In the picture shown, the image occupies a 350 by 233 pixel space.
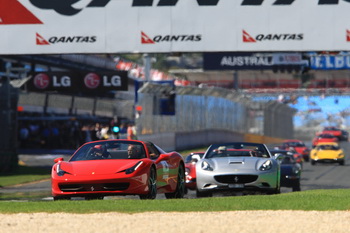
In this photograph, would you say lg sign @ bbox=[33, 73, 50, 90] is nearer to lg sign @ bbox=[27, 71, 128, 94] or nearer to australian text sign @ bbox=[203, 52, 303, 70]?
lg sign @ bbox=[27, 71, 128, 94]

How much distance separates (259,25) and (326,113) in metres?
66.9

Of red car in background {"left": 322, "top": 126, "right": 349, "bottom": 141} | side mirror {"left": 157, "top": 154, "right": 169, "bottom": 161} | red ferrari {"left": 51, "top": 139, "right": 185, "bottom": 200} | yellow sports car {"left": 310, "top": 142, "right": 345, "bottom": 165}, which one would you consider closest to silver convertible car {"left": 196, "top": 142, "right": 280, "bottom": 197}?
side mirror {"left": 157, "top": 154, "right": 169, "bottom": 161}

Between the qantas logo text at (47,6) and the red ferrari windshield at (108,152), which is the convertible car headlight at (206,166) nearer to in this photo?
the red ferrari windshield at (108,152)

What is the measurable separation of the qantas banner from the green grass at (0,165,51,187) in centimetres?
424

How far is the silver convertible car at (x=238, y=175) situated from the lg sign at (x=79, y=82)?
22869 millimetres

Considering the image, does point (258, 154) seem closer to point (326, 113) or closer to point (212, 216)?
point (212, 216)

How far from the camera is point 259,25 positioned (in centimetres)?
3009

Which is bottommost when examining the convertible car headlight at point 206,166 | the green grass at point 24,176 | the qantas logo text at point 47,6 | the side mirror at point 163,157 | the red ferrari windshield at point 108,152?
the green grass at point 24,176

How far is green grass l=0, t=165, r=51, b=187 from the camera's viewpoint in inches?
1193

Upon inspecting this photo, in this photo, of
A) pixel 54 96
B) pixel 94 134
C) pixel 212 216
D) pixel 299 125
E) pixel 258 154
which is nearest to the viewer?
pixel 212 216

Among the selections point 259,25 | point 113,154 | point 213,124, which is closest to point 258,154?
point 113,154

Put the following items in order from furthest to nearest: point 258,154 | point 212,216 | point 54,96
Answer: point 54,96, point 258,154, point 212,216

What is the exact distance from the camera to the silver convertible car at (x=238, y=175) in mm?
18938

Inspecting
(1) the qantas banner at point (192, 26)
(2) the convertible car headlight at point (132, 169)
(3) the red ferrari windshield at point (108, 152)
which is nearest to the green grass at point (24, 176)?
(1) the qantas banner at point (192, 26)
